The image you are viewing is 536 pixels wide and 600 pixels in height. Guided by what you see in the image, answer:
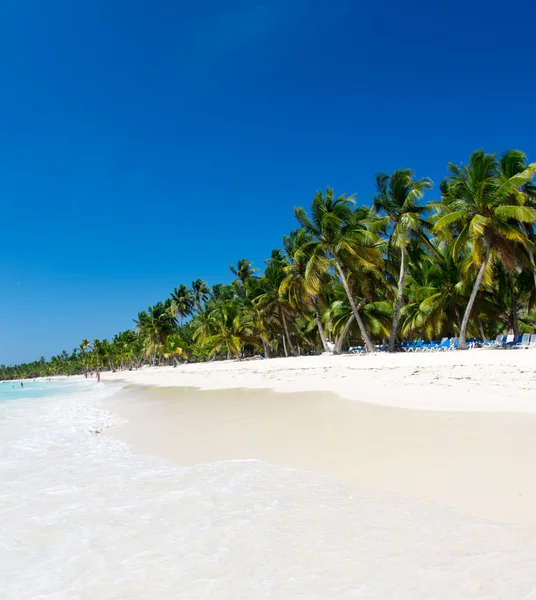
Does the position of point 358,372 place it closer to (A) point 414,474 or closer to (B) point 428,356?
(B) point 428,356

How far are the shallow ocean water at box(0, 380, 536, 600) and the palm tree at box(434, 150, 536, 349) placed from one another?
1731 cm

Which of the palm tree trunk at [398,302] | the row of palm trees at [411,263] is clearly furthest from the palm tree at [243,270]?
the palm tree trunk at [398,302]

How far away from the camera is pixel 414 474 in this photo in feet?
14.4

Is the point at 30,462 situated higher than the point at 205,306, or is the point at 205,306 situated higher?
the point at 205,306

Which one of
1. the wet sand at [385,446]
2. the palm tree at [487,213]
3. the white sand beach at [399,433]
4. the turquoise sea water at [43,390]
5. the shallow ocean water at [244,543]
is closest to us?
the shallow ocean water at [244,543]

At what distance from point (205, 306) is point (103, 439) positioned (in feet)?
158

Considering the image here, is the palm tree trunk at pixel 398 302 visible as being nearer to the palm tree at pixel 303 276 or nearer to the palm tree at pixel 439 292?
the palm tree at pixel 439 292

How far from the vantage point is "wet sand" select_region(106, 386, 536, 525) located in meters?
3.84

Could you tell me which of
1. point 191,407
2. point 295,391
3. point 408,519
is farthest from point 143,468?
point 295,391

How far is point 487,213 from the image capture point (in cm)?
1889

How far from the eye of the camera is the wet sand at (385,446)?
384 centimetres

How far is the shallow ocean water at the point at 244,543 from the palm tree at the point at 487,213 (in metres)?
17.3

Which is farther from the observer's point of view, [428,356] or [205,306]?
[205,306]

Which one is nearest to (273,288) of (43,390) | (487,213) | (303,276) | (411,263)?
(303,276)
